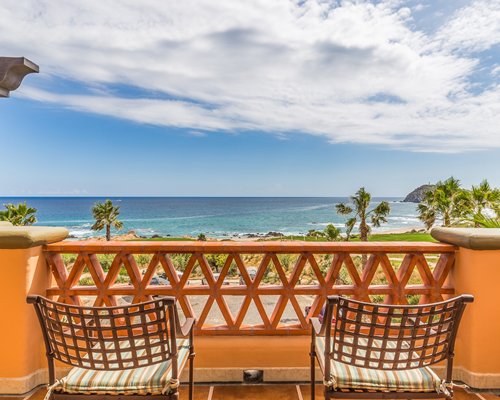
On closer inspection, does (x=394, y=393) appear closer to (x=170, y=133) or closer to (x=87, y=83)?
(x=87, y=83)

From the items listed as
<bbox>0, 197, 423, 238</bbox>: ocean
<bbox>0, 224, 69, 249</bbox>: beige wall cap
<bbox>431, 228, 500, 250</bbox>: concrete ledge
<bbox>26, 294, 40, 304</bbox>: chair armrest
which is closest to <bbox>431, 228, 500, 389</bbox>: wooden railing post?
<bbox>431, 228, 500, 250</bbox>: concrete ledge

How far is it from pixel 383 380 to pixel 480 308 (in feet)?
4.40

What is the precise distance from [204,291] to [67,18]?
6.15 metres

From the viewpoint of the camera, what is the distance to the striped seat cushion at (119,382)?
1.52 metres

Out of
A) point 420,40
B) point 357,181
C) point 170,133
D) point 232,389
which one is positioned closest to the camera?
point 232,389

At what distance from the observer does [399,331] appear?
149 cm

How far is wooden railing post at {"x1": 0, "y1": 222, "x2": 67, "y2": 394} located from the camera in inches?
90.5

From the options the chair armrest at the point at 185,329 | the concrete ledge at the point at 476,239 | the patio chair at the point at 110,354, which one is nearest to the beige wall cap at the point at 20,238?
the patio chair at the point at 110,354

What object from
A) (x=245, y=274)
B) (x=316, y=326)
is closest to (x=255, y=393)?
(x=245, y=274)

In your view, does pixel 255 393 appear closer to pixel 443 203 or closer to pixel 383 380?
pixel 383 380

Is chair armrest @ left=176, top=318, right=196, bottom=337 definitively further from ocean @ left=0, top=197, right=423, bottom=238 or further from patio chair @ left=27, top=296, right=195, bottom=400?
ocean @ left=0, top=197, right=423, bottom=238

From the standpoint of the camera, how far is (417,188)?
340 feet

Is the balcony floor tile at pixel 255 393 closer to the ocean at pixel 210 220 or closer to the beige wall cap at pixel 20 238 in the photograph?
the beige wall cap at pixel 20 238

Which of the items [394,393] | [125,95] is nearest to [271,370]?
[394,393]
